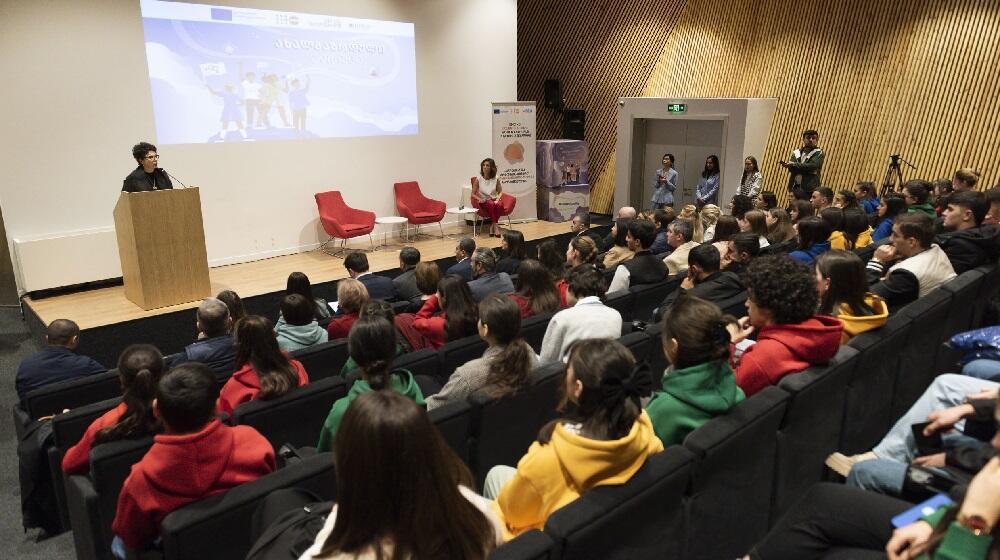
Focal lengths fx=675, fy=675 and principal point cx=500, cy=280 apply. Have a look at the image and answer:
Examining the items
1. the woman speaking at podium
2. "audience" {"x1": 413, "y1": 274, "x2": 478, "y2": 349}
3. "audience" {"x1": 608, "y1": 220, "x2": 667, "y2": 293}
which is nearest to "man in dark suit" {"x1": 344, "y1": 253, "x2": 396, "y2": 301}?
"audience" {"x1": 413, "y1": 274, "x2": 478, "y2": 349}

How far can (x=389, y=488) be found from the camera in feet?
4.38

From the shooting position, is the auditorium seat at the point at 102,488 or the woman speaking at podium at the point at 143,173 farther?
the woman speaking at podium at the point at 143,173

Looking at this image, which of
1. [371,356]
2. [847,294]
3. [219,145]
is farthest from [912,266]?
[219,145]

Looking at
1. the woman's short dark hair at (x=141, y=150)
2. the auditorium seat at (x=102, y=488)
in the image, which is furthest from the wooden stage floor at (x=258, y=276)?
the auditorium seat at (x=102, y=488)

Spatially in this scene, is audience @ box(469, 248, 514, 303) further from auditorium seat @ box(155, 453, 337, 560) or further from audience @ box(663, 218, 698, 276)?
auditorium seat @ box(155, 453, 337, 560)

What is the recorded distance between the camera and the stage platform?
20.3 ft

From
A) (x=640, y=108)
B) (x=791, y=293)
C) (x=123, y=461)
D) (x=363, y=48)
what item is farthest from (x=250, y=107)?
(x=791, y=293)

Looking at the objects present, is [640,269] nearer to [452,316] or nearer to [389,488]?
[452,316]

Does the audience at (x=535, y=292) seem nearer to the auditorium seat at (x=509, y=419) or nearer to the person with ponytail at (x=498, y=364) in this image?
the auditorium seat at (x=509, y=419)

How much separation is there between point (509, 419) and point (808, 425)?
4.11 feet

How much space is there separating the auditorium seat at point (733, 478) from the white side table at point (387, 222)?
7.71m

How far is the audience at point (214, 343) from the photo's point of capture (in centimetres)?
360

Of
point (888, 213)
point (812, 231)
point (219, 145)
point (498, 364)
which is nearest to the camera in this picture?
point (498, 364)

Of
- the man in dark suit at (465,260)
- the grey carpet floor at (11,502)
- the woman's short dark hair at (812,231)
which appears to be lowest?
the grey carpet floor at (11,502)
